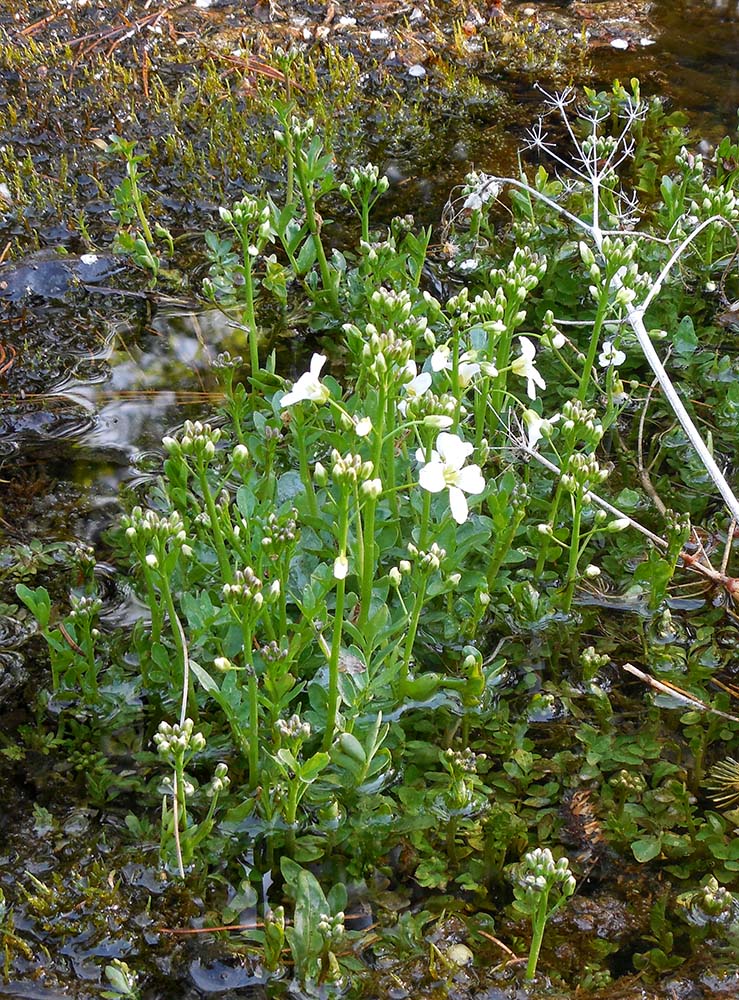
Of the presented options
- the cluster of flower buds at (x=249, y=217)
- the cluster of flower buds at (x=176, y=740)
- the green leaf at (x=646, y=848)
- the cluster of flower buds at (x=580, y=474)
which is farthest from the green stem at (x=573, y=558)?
the cluster of flower buds at (x=249, y=217)

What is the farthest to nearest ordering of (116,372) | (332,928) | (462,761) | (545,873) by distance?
(116,372), (462,761), (332,928), (545,873)

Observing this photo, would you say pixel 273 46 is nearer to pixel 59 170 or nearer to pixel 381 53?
pixel 381 53

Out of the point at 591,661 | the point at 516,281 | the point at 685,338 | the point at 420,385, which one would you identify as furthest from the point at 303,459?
the point at 685,338

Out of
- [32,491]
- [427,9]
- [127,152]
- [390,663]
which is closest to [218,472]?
[32,491]

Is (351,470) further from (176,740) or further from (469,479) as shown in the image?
(176,740)

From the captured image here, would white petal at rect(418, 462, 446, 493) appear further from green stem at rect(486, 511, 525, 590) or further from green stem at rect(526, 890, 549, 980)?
green stem at rect(526, 890, 549, 980)

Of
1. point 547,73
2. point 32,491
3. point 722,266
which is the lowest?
point 32,491

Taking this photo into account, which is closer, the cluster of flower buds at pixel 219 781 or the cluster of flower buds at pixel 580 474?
the cluster of flower buds at pixel 219 781

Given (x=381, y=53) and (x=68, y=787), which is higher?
(x=381, y=53)

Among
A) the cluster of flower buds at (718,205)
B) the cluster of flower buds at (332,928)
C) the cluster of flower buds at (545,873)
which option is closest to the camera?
the cluster of flower buds at (545,873)

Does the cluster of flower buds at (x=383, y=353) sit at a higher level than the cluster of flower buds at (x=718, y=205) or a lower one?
higher

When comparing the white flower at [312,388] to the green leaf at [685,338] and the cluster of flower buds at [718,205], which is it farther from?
the cluster of flower buds at [718,205]
